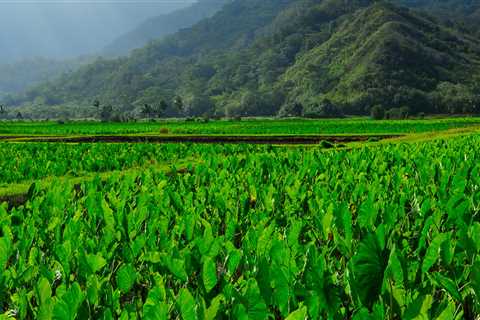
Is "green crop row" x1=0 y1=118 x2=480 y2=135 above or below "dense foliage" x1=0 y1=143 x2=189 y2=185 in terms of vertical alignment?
below

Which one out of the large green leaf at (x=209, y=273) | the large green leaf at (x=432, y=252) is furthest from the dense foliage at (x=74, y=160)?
the large green leaf at (x=432, y=252)

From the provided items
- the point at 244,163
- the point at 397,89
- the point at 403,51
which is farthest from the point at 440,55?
the point at 244,163

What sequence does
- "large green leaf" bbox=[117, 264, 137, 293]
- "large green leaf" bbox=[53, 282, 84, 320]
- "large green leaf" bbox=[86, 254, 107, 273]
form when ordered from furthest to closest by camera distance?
"large green leaf" bbox=[86, 254, 107, 273] → "large green leaf" bbox=[117, 264, 137, 293] → "large green leaf" bbox=[53, 282, 84, 320]

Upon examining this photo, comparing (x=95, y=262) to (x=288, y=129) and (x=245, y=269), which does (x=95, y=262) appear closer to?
(x=245, y=269)

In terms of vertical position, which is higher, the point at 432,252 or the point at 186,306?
the point at 186,306

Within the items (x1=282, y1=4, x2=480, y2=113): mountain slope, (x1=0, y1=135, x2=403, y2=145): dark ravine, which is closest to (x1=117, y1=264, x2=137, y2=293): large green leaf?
(x1=0, y1=135, x2=403, y2=145): dark ravine

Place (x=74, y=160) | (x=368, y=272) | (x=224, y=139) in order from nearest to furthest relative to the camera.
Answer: (x=368, y=272) < (x=74, y=160) < (x=224, y=139)

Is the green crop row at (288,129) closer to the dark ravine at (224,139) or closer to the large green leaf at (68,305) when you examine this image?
the dark ravine at (224,139)

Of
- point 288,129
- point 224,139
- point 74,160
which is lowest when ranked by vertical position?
point 288,129

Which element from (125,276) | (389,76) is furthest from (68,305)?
(389,76)

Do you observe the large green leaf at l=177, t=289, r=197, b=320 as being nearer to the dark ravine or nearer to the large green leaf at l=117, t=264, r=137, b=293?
the large green leaf at l=117, t=264, r=137, b=293

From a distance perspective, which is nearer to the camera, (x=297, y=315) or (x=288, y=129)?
(x=297, y=315)

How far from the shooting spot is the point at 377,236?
2775mm

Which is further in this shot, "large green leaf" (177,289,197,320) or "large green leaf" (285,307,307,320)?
"large green leaf" (177,289,197,320)
